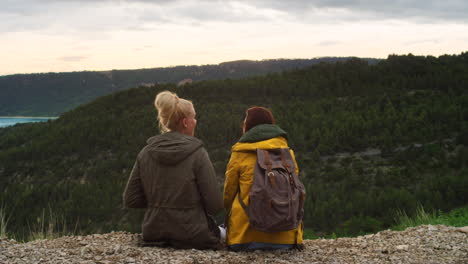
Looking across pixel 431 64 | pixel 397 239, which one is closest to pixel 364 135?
pixel 431 64

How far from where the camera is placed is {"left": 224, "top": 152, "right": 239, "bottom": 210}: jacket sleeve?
459 cm

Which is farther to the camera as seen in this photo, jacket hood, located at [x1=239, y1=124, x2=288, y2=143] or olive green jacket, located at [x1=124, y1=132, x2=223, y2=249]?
jacket hood, located at [x1=239, y1=124, x2=288, y2=143]

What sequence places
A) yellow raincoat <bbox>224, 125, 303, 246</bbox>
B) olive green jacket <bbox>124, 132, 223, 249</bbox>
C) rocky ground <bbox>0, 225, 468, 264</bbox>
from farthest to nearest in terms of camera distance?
1. yellow raincoat <bbox>224, 125, 303, 246</bbox>
2. olive green jacket <bbox>124, 132, 223, 249</bbox>
3. rocky ground <bbox>0, 225, 468, 264</bbox>

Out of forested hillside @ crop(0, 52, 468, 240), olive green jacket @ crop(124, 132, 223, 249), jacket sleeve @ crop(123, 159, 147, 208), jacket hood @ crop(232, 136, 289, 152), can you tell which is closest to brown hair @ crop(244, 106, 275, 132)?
jacket hood @ crop(232, 136, 289, 152)

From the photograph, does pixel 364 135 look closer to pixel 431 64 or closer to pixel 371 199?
pixel 371 199

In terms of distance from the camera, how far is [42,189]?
33.2m

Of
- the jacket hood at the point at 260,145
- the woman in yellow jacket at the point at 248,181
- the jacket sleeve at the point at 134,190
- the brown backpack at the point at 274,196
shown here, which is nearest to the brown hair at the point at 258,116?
the woman in yellow jacket at the point at 248,181

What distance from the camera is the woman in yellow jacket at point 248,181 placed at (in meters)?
4.54

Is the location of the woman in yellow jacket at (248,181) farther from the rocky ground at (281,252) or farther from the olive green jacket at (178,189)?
the olive green jacket at (178,189)

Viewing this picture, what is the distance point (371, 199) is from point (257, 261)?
46.9ft

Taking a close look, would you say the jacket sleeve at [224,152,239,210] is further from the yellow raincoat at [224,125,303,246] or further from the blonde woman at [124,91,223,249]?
the blonde woman at [124,91,223,249]

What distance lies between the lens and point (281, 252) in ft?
15.4

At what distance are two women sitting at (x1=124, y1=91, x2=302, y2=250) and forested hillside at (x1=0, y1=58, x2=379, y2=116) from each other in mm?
117513

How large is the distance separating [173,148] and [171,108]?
399 mm
